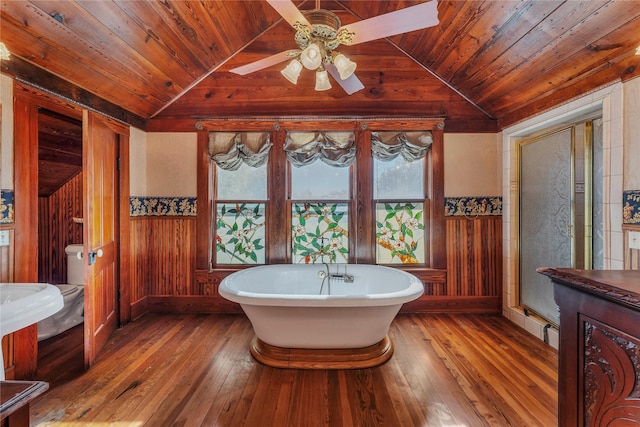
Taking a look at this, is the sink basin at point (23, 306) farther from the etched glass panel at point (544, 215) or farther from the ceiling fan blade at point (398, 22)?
the etched glass panel at point (544, 215)

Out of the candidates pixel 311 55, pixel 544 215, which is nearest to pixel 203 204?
pixel 311 55

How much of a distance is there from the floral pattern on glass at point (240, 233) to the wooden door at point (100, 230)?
0.95 metres

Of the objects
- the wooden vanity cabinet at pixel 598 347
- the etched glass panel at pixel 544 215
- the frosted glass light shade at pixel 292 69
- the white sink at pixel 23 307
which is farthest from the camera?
the etched glass panel at pixel 544 215

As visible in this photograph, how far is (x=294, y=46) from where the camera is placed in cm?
290

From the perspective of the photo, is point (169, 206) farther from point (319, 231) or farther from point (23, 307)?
point (23, 307)

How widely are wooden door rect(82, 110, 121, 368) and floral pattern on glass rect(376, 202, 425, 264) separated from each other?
253 centimetres

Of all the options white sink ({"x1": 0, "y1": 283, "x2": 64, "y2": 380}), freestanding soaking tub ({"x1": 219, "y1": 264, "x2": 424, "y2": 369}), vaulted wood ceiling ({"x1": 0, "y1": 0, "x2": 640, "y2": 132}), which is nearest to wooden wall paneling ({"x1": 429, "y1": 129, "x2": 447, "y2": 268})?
vaulted wood ceiling ({"x1": 0, "y1": 0, "x2": 640, "y2": 132})

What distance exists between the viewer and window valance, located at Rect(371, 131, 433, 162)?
302cm

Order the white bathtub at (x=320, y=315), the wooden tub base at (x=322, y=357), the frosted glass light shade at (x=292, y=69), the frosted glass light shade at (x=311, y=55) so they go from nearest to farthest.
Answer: the frosted glass light shade at (x=311, y=55) → the frosted glass light shade at (x=292, y=69) → the white bathtub at (x=320, y=315) → the wooden tub base at (x=322, y=357)

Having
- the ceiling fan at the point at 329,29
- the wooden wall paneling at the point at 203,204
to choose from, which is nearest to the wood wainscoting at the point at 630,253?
the ceiling fan at the point at 329,29

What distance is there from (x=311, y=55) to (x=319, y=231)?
1.95 meters

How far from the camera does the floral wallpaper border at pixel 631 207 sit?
1767 mm

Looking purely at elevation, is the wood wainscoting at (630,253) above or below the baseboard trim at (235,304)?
above

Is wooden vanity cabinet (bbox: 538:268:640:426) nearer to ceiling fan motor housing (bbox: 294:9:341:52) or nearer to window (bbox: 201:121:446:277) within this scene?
ceiling fan motor housing (bbox: 294:9:341:52)
